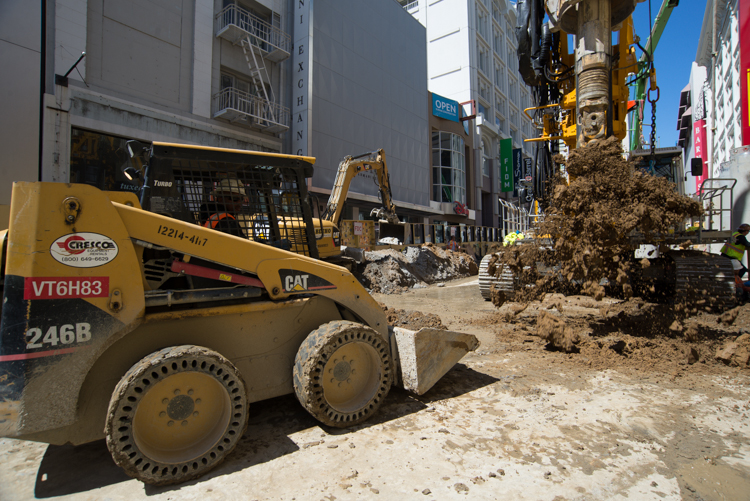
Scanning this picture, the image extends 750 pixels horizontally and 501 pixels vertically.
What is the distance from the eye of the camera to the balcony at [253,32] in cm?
1552

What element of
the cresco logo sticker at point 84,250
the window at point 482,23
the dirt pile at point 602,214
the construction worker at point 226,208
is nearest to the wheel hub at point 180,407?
the cresco logo sticker at point 84,250

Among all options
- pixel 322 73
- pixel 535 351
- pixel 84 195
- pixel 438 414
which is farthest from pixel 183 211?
pixel 322 73

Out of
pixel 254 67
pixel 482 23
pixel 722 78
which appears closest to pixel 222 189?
pixel 254 67

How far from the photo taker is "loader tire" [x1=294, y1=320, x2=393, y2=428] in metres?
2.99

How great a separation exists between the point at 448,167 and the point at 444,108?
15.3ft

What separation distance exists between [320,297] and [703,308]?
6.30 metres

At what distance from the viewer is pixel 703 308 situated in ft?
20.3

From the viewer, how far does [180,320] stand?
8.89 feet

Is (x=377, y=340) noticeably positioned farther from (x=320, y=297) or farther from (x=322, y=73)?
(x=322, y=73)

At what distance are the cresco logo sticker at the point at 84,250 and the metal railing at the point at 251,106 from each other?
14.0 meters

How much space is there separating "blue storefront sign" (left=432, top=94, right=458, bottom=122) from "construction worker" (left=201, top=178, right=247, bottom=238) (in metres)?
29.8

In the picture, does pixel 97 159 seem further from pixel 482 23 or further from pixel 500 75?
pixel 500 75

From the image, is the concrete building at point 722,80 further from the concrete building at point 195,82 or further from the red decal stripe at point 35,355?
the red decal stripe at point 35,355

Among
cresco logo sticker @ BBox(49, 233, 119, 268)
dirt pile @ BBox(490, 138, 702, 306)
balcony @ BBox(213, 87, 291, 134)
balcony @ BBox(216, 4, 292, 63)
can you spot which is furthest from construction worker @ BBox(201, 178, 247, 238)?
balcony @ BBox(216, 4, 292, 63)
